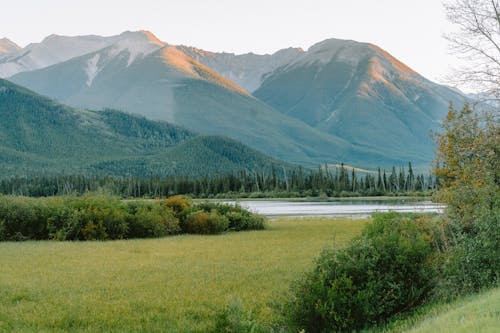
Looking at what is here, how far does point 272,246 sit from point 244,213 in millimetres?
14283

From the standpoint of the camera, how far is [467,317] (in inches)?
442

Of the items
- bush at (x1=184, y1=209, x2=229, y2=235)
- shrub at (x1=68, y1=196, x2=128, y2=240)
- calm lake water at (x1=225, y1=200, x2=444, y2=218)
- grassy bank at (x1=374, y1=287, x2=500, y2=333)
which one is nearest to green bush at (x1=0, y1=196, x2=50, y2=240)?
shrub at (x1=68, y1=196, x2=128, y2=240)

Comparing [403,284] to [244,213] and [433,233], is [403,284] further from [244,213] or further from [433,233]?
[244,213]

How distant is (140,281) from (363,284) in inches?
339

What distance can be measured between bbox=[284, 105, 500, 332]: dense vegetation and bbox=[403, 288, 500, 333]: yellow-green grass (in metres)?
1.16

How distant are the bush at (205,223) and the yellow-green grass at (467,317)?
27869 mm

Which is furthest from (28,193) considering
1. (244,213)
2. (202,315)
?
(202,315)

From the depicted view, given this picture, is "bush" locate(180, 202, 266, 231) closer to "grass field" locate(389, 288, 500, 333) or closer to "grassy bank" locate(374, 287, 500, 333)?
"grassy bank" locate(374, 287, 500, 333)

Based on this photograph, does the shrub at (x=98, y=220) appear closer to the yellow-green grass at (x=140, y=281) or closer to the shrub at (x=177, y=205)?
the yellow-green grass at (x=140, y=281)

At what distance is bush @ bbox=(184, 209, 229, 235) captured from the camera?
41094 mm

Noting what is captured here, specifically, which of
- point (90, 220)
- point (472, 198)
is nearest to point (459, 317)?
point (472, 198)

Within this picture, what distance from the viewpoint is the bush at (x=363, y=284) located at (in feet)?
44.8

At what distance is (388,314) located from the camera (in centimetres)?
1496

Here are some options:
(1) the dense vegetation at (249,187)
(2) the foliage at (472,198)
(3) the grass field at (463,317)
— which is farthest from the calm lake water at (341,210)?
(1) the dense vegetation at (249,187)
